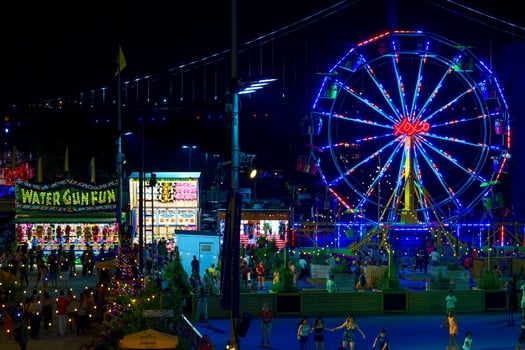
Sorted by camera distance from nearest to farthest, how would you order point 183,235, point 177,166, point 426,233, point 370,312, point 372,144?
point 370,312 → point 183,235 → point 426,233 → point 177,166 → point 372,144

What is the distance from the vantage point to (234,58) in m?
19.8

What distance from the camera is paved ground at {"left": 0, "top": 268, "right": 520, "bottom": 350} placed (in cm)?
2711

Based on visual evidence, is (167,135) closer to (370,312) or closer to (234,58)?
(370,312)

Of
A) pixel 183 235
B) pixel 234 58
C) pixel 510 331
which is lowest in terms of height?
pixel 510 331

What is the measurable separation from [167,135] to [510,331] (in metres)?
78.3

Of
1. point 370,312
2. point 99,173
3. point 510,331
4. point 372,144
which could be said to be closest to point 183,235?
point 370,312

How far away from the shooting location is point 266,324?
27.1m

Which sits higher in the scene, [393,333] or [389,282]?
[389,282]

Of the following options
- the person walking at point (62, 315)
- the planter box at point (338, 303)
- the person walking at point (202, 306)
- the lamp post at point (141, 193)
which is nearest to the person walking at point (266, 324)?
the person walking at point (202, 306)

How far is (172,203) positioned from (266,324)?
894 inches

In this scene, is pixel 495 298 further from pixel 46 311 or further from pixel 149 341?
pixel 149 341

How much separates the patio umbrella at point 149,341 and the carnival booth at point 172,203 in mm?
30058

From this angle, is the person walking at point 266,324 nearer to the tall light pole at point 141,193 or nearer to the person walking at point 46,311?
the person walking at point 46,311

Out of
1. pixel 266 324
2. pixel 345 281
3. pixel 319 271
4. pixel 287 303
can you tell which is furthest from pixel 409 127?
pixel 266 324
